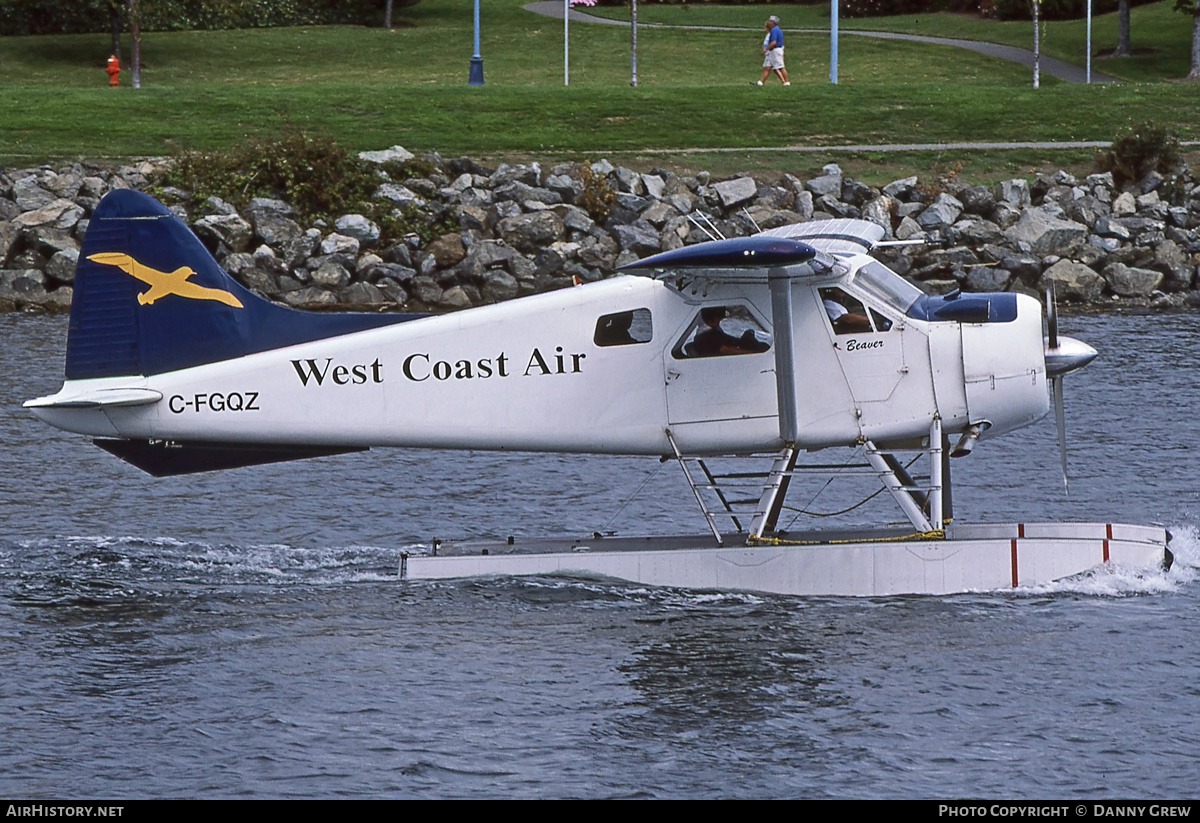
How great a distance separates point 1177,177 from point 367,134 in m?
18.1

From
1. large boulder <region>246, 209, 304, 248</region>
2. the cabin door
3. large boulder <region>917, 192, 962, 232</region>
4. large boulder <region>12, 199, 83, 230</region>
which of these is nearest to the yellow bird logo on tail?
the cabin door

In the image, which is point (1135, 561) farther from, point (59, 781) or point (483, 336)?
point (59, 781)

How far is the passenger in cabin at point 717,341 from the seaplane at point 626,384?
17 mm

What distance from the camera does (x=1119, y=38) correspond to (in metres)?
57.5

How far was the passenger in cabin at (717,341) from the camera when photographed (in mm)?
13633

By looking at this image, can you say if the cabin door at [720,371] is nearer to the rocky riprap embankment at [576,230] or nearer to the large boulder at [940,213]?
the rocky riprap embankment at [576,230]

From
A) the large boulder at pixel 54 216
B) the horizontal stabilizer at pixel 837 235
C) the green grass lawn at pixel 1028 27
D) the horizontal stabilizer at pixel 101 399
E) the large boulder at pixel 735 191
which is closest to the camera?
the horizontal stabilizer at pixel 101 399

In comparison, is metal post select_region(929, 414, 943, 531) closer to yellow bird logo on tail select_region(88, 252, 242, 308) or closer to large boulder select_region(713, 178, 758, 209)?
yellow bird logo on tail select_region(88, 252, 242, 308)

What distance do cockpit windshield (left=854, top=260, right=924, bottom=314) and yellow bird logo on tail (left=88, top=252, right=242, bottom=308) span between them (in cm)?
539

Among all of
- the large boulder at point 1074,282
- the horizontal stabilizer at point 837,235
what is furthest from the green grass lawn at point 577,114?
the horizontal stabilizer at point 837,235

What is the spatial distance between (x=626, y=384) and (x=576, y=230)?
1929cm
